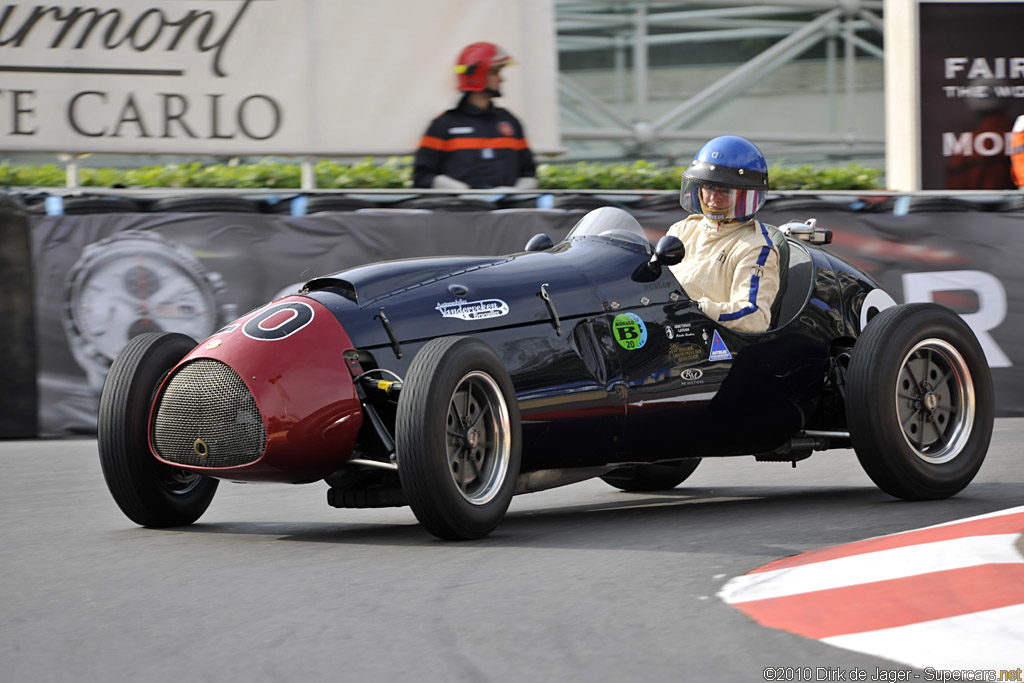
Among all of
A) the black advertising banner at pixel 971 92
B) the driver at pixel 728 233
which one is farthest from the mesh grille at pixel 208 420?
the black advertising banner at pixel 971 92

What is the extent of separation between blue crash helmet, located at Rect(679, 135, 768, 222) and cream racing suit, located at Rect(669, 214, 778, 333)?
6 centimetres

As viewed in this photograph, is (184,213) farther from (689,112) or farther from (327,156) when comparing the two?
(689,112)

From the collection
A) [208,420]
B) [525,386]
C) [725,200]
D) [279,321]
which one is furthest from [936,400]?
[208,420]

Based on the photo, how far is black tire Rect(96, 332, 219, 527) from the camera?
565cm

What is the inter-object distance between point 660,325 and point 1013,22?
24.8 ft

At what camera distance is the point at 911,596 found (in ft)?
13.4

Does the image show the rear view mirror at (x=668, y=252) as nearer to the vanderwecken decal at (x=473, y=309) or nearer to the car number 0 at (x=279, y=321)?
the vanderwecken decal at (x=473, y=309)

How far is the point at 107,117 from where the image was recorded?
35.3 ft

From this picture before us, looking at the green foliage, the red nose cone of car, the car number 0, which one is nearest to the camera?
the red nose cone of car

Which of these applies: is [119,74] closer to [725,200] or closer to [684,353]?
[725,200]

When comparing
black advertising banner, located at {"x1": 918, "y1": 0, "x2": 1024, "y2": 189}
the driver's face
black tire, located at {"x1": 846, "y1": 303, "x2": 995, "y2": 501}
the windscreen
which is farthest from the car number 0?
black advertising banner, located at {"x1": 918, "y1": 0, "x2": 1024, "y2": 189}

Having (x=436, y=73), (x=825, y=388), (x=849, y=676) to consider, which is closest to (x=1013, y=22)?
(x=436, y=73)

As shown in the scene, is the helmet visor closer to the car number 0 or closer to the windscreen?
the windscreen

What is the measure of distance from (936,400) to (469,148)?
4.72m
